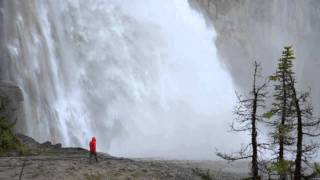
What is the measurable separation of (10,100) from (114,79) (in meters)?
17.2

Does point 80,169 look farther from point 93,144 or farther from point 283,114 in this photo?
point 283,114

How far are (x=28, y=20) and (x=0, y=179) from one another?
22022 millimetres

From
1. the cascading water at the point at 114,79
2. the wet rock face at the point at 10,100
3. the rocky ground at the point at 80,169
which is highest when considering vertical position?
the cascading water at the point at 114,79

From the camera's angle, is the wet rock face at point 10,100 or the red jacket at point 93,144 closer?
the red jacket at point 93,144

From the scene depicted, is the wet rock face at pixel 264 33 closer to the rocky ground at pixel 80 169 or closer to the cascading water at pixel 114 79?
the cascading water at pixel 114 79

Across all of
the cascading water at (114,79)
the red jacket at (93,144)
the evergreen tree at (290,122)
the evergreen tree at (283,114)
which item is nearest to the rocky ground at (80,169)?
the red jacket at (93,144)

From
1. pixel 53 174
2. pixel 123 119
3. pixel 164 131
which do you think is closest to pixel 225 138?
pixel 164 131

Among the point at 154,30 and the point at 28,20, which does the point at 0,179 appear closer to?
the point at 28,20

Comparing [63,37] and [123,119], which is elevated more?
[63,37]

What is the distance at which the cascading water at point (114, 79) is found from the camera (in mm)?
38844

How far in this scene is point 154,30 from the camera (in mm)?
55938

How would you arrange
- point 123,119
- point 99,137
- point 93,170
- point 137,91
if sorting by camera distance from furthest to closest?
1. point 137,91
2. point 123,119
3. point 99,137
4. point 93,170

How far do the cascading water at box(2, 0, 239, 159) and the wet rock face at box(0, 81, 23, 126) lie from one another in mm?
2825

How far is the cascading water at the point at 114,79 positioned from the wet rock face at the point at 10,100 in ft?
9.27
